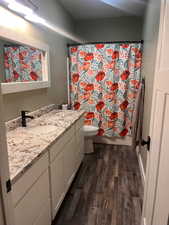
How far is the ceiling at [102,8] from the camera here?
2679 millimetres

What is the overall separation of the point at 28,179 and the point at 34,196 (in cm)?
18

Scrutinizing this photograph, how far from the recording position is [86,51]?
3.14 metres

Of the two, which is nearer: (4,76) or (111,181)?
(4,76)

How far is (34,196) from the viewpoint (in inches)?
46.8

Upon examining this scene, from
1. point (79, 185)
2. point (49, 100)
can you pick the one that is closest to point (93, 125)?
point (49, 100)

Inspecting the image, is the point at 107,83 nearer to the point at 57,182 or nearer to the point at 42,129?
the point at 42,129

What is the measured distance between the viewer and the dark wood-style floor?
5.55 feet

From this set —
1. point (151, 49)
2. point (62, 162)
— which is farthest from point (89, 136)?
point (151, 49)

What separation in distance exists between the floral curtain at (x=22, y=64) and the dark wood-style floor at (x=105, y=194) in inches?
60.3

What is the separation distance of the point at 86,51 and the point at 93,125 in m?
1.47

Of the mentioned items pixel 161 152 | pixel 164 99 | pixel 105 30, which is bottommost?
pixel 161 152

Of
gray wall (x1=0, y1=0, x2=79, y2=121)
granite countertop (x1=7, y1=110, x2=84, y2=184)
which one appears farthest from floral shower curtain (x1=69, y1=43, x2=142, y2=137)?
granite countertop (x1=7, y1=110, x2=84, y2=184)

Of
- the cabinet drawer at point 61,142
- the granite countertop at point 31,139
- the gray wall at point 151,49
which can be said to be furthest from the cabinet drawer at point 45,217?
the gray wall at point 151,49

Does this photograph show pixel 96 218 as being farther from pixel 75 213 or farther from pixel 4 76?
pixel 4 76
